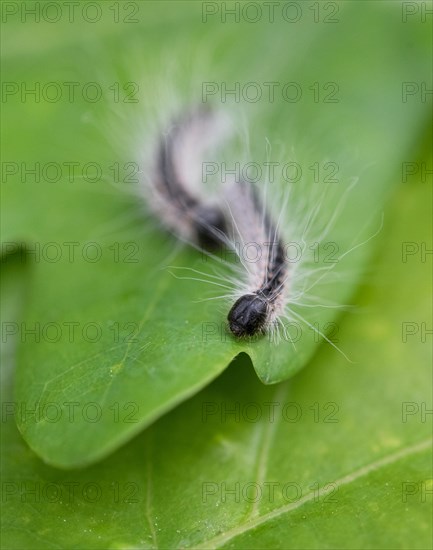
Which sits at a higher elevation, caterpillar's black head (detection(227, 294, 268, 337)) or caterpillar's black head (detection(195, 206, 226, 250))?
caterpillar's black head (detection(195, 206, 226, 250))

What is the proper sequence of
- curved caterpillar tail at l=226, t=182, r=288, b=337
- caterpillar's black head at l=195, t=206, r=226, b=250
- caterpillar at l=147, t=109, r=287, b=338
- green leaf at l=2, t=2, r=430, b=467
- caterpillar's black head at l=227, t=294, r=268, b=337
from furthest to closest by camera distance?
1. caterpillar's black head at l=195, t=206, r=226, b=250
2. caterpillar at l=147, t=109, r=287, b=338
3. curved caterpillar tail at l=226, t=182, r=288, b=337
4. caterpillar's black head at l=227, t=294, r=268, b=337
5. green leaf at l=2, t=2, r=430, b=467

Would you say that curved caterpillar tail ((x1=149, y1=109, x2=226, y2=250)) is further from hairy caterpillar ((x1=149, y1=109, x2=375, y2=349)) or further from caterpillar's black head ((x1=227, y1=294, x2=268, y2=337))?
caterpillar's black head ((x1=227, y1=294, x2=268, y2=337))

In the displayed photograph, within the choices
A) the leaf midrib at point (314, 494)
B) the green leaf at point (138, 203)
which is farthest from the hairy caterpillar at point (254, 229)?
the leaf midrib at point (314, 494)

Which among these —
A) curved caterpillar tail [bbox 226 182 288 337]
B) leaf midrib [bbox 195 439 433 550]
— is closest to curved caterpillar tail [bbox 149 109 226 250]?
curved caterpillar tail [bbox 226 182 288 337]

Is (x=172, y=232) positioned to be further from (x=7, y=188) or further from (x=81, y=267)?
(x=7, y=188)

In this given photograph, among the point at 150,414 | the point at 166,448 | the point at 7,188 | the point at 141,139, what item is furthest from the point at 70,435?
the point at 141,139

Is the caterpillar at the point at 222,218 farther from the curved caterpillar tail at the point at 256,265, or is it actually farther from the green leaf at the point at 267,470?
the green leaf at the point at 267,470

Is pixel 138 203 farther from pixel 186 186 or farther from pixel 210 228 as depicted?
pixel 210 228
